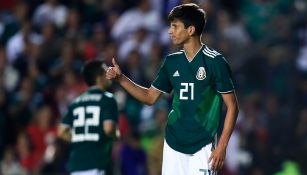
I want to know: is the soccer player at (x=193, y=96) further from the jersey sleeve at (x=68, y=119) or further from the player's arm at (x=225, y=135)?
the jersey sleeve at (x=68, y=119)

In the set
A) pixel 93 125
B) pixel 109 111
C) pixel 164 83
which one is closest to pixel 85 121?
pixel 93 125

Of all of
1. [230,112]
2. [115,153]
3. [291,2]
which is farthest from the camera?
[291,2]

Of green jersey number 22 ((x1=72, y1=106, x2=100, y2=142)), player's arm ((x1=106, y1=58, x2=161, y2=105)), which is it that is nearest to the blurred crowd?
green jersey number 22 ((x1=72, y1=106, x2=100, y2=142))

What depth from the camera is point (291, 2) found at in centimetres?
1451

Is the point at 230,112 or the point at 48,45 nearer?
the point at 230,112

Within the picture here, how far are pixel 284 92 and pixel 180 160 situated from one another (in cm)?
635

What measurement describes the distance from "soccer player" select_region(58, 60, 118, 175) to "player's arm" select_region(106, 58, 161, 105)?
2.08m

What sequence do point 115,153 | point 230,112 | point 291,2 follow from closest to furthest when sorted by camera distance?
1. point 230,112
2. point 115,153
3. point 291,2

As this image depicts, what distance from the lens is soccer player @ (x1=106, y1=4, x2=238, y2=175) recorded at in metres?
7.62

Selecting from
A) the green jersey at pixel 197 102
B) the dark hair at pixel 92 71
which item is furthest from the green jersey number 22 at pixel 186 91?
the dark hair at pixel 92 71

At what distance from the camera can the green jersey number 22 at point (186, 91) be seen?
772 cm

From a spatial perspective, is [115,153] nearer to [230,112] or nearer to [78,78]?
[78,78]

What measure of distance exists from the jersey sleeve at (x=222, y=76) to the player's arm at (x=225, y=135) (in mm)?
50

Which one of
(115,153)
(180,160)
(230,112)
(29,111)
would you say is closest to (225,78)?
(230,112)
